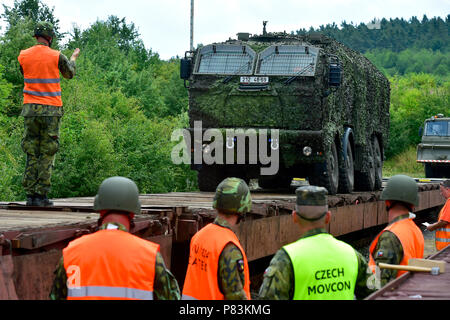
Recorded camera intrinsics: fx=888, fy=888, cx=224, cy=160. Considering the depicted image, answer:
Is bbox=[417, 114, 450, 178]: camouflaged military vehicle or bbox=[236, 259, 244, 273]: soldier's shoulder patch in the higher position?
bbox=[417, 114, 450, 178]: camouflaged military vehicle

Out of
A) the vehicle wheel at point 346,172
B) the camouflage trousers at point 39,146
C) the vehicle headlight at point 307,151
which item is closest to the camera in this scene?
the camouflage trousers at point 39,146

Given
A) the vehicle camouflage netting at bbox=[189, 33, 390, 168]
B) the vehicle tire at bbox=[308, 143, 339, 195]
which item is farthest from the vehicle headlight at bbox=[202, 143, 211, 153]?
the vehicle tire at bbox=[308, 143, 339, 195]

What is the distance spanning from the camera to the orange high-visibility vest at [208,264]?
15.5ft

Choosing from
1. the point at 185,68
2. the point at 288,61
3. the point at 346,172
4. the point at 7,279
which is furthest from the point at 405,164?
the point at 7,279

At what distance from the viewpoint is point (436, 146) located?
31.1m

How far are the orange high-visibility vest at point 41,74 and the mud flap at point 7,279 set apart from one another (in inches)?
118

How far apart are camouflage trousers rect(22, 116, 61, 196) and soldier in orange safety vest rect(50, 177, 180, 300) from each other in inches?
184

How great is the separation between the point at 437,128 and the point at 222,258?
2809 centimetres

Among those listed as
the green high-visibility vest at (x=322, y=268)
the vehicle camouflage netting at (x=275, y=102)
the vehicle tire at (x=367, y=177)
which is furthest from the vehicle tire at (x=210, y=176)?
the green high-visibility vest at (x=322, y=268)

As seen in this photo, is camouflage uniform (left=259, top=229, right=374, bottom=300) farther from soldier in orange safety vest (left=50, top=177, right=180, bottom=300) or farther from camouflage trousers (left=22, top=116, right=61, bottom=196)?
camouflage trousers (left=22, top=116, right=61, bottom=196)

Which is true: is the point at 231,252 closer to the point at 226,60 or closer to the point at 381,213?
the point at 226,60

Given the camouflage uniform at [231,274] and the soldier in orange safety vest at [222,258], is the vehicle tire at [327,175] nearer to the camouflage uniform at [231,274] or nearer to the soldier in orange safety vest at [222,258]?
the soldier in orange safety vest at [222,258]

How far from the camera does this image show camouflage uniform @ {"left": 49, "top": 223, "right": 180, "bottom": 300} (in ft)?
12.5

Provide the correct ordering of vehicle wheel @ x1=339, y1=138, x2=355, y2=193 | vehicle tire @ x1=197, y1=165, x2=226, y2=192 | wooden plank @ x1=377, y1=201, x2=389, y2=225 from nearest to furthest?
vehicle tire @ x1=197, y1=165, x2=226, y2=192, vehicle wheel @ x1=339, y1=138, x2=355, y2=193, wooden plank @ x1=377, y1=201, x2=389, y2=225
